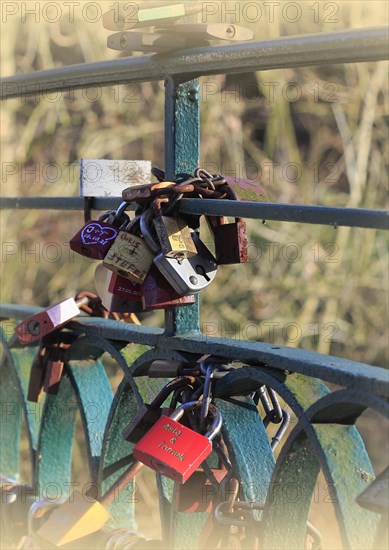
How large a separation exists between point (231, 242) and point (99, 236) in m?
0.18

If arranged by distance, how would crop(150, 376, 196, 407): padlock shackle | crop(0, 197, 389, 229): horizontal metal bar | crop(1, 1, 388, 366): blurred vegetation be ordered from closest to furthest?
crop(0, 197, 389, 229): horizontal metal bar, crop(150, 376, 196, 407): padlock shackle, crop(1, 1, 388, 366): blurred vegetation

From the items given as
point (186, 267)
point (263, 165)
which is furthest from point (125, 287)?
point (263, 165)

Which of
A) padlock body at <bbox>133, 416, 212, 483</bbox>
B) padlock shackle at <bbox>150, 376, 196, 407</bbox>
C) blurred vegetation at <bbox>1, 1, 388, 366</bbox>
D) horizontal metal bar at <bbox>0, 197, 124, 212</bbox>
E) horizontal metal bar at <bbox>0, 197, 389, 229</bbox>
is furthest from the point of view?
blurred vegetation at <bbox>1, 1, 388, 366</bbox>

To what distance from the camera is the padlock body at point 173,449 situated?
986mm

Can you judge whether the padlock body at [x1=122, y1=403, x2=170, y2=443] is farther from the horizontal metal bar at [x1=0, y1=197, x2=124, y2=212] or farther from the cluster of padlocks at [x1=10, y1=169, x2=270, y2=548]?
the horizontal metal bar at [x1=0, y1=197, x2=124, y2=212]

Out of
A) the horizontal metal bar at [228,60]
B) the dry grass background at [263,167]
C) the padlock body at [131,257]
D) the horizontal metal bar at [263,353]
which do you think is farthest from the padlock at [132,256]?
the dry grass background at [263,167]

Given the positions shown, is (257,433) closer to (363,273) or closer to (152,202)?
(152,202)

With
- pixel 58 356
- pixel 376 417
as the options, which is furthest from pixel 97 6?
pixel 58 356

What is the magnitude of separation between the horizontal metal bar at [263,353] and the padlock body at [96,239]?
0.12 metres

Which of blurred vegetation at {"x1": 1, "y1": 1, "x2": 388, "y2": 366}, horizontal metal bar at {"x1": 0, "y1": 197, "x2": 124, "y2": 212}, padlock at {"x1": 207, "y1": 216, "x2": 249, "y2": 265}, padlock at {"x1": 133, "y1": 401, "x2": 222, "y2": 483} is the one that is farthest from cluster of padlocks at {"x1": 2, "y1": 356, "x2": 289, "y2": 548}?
blurred vegetation at {"x1": 1, "y1": 1, "x2": 388, "y2": 366}

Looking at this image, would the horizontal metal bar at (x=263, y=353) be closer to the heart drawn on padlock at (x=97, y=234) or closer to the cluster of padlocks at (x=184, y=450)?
the cluster of padlocks at (x=184, y=450)

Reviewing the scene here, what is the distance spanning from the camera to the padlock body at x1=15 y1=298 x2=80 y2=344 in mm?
1313

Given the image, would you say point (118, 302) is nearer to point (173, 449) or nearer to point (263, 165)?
point (173, 449)

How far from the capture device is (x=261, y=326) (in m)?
3.34
